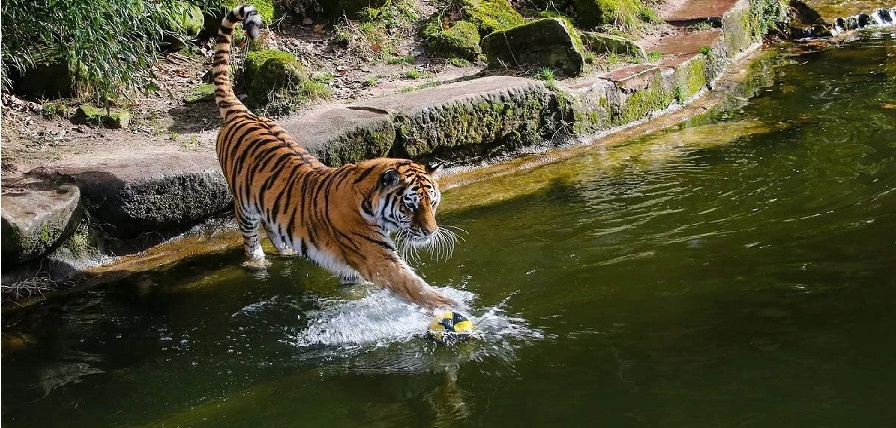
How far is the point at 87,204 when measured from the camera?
5.93 m

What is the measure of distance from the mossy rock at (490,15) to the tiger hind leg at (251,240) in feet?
16.5

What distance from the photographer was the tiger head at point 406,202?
457 centimetres

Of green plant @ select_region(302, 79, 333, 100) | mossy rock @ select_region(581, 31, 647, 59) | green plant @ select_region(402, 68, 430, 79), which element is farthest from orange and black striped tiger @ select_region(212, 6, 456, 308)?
mossy rock @ select_region(581, 31, 647, 59)

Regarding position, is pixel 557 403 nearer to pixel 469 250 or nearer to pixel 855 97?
pixel 469 250

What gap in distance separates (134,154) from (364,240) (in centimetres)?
267

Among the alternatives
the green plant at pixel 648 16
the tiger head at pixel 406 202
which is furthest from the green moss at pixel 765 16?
the tiger head at pixel 406 202

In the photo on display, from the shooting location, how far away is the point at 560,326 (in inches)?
172

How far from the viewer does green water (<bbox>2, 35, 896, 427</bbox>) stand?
3605mm

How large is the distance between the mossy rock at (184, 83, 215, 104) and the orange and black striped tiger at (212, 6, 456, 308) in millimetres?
2032

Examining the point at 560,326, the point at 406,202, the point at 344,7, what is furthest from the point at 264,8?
the point at 560,326

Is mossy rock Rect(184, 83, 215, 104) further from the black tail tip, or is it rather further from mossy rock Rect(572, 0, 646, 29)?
mossy rock Rect(572, 0, 646, 29)

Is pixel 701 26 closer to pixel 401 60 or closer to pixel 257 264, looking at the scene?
pixel 401 60

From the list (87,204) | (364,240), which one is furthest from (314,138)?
(364,240)

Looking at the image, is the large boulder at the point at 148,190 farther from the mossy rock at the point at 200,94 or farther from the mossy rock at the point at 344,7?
the mossy rock at the point at 344,7
